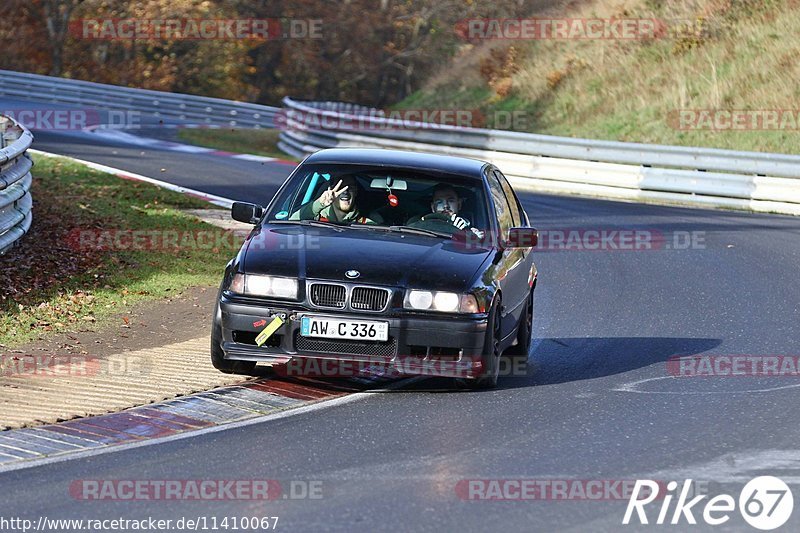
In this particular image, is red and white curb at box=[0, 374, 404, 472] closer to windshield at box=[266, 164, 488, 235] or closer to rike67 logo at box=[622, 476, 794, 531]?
windshield at box=[266, 164, 488, 235]

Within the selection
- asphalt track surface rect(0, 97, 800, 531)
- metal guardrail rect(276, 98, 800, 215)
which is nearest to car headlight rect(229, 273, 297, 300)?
asphalt track surface rect(0, 97, 800, 531)

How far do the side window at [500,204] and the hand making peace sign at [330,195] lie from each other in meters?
1.18

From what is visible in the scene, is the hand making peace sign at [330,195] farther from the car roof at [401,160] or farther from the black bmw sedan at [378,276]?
the car roof at [401,160]

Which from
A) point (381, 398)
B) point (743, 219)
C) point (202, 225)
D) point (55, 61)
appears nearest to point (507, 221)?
point (381, 398)

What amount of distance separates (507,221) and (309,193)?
5.18 ft

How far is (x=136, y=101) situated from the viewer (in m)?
39.5

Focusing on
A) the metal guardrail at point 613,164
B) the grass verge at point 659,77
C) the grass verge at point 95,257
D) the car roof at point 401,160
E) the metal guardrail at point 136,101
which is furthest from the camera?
the metal guardrail at point 136,101

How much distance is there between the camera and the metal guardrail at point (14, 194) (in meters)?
12.8

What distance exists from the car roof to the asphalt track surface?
1.61 metres

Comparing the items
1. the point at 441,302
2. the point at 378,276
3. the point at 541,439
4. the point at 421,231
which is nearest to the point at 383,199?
the point at 421,231

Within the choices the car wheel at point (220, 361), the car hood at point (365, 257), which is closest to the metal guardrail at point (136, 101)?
the car hood at point (365, 257)

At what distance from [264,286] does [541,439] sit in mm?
2239

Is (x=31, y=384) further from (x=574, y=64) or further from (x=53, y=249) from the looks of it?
(x=574, y=64)

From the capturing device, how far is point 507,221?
10.6m
